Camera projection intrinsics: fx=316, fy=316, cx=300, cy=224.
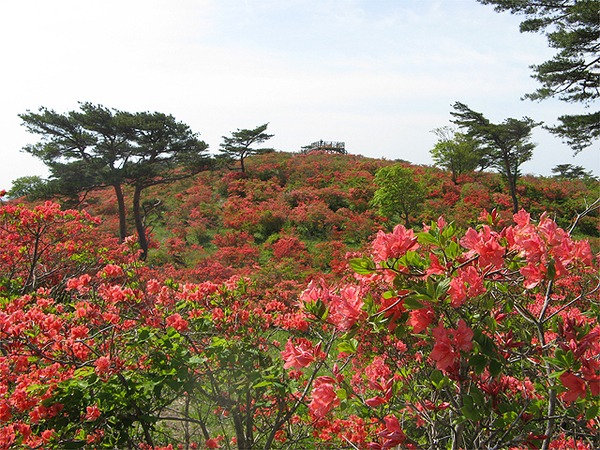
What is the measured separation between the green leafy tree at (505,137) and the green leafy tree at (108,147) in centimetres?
1449

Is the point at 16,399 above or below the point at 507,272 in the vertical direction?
below

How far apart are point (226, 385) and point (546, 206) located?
19.2 m

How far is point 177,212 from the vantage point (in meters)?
16.3

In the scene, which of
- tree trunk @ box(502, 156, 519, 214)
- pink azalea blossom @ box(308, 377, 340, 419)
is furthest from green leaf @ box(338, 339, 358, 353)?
tree trunk @ box(502, 156, 519, 214)

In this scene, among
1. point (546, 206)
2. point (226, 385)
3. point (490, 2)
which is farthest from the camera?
point (546, 206)

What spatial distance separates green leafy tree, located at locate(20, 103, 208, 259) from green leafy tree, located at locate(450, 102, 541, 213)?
47.5 feet

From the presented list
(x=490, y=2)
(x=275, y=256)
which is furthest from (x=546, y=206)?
(x=275, y=256)

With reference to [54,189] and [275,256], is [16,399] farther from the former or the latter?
[54,189]

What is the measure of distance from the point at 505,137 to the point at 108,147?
19132 mm

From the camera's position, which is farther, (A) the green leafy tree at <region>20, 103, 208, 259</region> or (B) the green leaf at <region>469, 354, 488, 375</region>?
(A) the green leafy tree at <region>20, 103, 208, 259</region>

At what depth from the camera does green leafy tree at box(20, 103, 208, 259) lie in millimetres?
11305

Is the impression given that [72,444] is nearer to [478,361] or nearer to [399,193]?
[478,361]

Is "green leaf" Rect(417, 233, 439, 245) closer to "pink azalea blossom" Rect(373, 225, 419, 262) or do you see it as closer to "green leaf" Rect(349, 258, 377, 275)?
"pink azalea blossom" Rect(373, 225, 419, 262)

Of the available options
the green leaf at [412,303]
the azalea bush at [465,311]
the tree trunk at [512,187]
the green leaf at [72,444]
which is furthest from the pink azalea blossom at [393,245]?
the tree trunk at [512,187]
